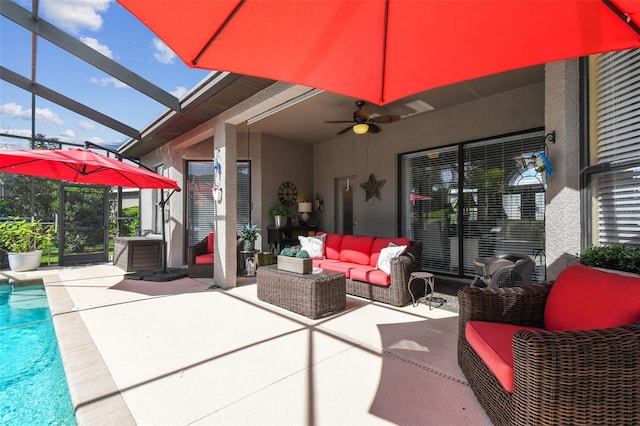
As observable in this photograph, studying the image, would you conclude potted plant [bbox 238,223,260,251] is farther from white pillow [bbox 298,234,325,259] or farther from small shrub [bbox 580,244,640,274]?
small shrub [bbox 580,244,640,274]

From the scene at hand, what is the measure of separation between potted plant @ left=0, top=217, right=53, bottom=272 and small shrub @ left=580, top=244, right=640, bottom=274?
995 centimetres

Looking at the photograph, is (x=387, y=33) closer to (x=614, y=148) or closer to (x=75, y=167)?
Result: (x=614, y=148)

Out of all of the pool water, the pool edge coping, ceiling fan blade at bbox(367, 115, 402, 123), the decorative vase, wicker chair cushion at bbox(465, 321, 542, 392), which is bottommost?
the pool water

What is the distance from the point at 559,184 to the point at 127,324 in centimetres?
467

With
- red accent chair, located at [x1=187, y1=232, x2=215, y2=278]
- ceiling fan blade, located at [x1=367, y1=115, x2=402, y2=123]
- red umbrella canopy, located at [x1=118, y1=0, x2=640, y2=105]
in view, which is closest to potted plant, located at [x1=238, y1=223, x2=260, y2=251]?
red accent chair, located at [x1=187, y1=232, x2=215, y2=278]

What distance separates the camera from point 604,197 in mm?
2604

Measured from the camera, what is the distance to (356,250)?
5.38 meters

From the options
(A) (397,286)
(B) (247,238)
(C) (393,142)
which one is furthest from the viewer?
(C) (393,142)

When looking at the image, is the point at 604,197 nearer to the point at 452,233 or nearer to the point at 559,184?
the point at 559,184

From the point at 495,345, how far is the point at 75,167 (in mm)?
6245

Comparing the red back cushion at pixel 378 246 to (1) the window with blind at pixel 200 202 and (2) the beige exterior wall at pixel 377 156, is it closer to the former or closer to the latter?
(2) the beige exterior wall at pixel 377 156

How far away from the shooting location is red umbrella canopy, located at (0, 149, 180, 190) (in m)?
3.94

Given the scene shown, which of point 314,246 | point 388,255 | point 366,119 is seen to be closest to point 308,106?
point 366,119

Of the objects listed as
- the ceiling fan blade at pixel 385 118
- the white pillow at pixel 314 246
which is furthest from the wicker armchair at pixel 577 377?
the white pillow at pixel 314 246
